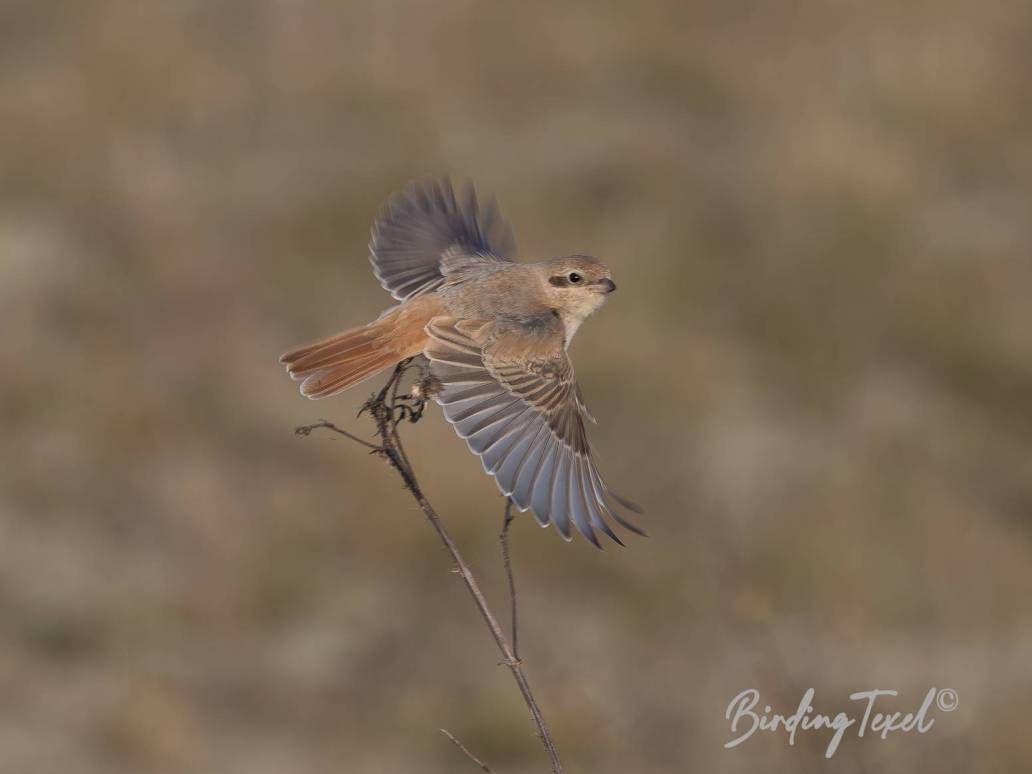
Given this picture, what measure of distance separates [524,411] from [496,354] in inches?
7.5

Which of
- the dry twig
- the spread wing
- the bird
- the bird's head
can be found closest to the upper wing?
the bird

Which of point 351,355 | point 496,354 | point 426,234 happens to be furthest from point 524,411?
point 426,234

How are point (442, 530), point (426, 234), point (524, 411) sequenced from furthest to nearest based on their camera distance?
point (426, 234) → point (524, 411) → point (442, 530)

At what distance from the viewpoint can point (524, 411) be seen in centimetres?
442

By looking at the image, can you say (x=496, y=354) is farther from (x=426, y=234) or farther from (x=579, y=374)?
(x=579, y=374)

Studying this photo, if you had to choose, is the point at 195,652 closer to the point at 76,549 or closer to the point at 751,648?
the point at 76,549

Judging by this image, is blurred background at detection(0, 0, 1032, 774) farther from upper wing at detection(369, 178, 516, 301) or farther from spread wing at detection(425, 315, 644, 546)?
upper wing at detection(369, 178, 516, 301)

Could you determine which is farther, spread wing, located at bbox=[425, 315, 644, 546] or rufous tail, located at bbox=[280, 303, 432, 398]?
rufous tail, located at bbox=[280, 303, 432, 398]

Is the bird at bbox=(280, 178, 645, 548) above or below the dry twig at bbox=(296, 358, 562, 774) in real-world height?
above

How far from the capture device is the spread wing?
4.07 metres

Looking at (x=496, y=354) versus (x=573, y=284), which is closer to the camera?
(x=496, y=354)

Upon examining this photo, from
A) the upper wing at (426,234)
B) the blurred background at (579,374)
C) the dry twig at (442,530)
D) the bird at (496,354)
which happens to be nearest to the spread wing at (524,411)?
the bird at (496,354)

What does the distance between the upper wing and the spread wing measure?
59 cm

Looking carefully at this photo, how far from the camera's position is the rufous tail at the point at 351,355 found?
451 cm
